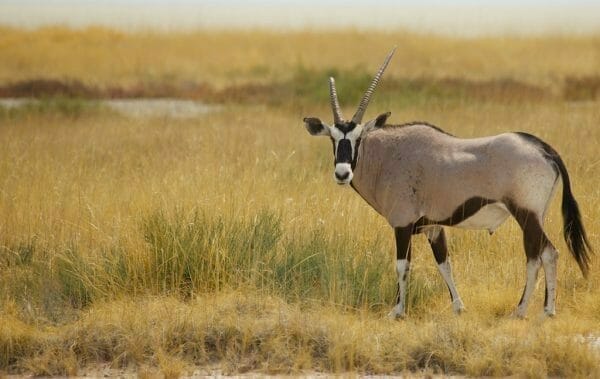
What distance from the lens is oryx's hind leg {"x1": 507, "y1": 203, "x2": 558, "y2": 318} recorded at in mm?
7684

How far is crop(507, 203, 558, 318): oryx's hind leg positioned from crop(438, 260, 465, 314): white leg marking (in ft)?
1.62

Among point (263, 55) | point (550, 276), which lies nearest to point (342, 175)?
point (550, 276)

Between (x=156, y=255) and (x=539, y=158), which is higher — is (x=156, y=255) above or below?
below

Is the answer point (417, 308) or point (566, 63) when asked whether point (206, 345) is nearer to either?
point (417, 308)

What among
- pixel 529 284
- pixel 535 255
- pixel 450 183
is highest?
pixel 450 183

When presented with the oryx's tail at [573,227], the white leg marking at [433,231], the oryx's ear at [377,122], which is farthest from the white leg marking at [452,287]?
the oryx's ear at [377,122]

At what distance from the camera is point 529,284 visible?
311 inches

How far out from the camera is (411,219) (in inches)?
317

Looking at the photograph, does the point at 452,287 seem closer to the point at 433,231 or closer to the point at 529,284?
the point at 433,231

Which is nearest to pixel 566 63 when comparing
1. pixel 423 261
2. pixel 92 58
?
pixel 92 58

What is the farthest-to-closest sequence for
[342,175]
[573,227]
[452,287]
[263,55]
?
[263,55] < [452,287] < [573,227] < [342,175]

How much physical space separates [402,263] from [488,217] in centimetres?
76

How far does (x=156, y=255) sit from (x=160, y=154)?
6.23 meters

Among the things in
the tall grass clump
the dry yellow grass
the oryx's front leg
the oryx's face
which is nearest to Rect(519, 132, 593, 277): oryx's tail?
the oryx's front leg
